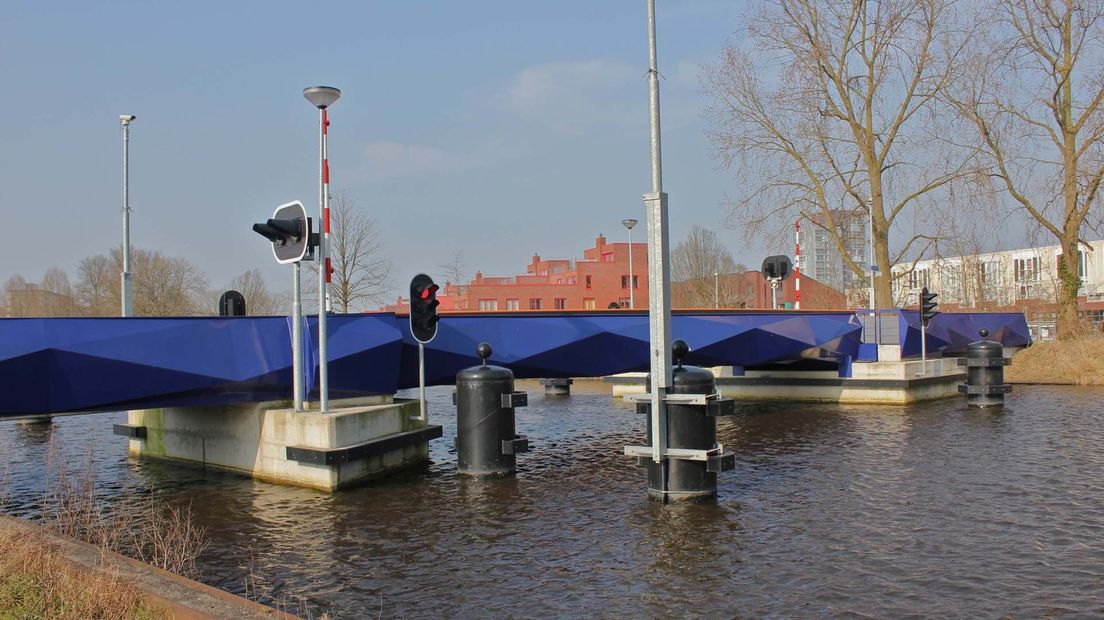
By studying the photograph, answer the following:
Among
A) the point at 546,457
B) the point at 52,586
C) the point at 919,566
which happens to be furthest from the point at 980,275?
the point at 52,586

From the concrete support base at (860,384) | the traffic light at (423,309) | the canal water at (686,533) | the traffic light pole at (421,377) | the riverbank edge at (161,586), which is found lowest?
the canal water at (686,533)

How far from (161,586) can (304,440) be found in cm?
597

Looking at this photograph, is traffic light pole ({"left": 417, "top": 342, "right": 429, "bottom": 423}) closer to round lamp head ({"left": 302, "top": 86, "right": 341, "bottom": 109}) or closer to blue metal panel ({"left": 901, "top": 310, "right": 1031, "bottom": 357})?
round lamp head ({"left": 302, "top": 86, "right": 341, "bottom": 109})

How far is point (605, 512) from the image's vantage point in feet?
32.0

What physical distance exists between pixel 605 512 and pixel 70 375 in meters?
6.13

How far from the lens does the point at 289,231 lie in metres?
11.4

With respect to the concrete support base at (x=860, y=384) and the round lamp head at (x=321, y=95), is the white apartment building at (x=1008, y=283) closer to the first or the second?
the concrete support base at (x=860, y=384)

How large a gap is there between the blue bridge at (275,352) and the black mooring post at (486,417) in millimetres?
1419

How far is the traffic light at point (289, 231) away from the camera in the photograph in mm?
11289

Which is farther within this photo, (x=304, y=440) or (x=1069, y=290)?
(x=1069, y=290)

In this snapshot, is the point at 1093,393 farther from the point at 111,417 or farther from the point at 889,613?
the point at 111,417

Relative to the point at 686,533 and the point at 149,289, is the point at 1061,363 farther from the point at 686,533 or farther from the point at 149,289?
the point at 149,289

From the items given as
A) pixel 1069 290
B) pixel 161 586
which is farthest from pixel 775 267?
pixel 161 586

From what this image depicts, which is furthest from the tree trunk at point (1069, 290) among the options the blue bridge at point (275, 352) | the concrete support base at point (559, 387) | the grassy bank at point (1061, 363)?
the blue bridge at point (275, 352)
